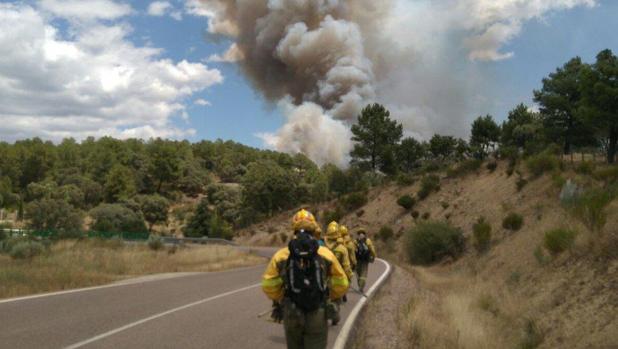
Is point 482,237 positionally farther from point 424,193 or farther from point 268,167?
point 268,167

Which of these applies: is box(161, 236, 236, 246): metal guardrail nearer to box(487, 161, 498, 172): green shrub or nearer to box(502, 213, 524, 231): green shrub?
box(487, 161, 498, 172): green shrub

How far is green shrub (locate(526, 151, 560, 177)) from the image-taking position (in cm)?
3197

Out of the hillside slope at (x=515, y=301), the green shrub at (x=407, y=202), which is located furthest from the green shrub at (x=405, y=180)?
the hillside slope at (x=515, y=301)

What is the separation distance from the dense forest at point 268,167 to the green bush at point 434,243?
31.1 ft

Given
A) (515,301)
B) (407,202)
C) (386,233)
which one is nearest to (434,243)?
(386,233)

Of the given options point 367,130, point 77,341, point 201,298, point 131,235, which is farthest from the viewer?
point 367,130

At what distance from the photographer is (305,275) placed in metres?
4.51

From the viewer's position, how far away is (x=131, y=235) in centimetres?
4150

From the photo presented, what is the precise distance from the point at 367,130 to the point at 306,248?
5492 centimetres

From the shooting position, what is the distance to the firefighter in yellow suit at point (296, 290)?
4.50 meters

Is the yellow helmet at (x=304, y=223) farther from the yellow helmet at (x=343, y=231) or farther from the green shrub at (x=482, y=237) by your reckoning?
the green shrub at (x=482, y=237)

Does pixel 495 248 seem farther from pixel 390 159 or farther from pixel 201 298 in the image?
pixel 390 159

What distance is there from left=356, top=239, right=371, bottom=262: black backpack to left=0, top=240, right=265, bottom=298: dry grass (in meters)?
6.35

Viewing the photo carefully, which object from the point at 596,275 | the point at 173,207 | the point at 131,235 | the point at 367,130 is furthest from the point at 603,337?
the point at 173,207
